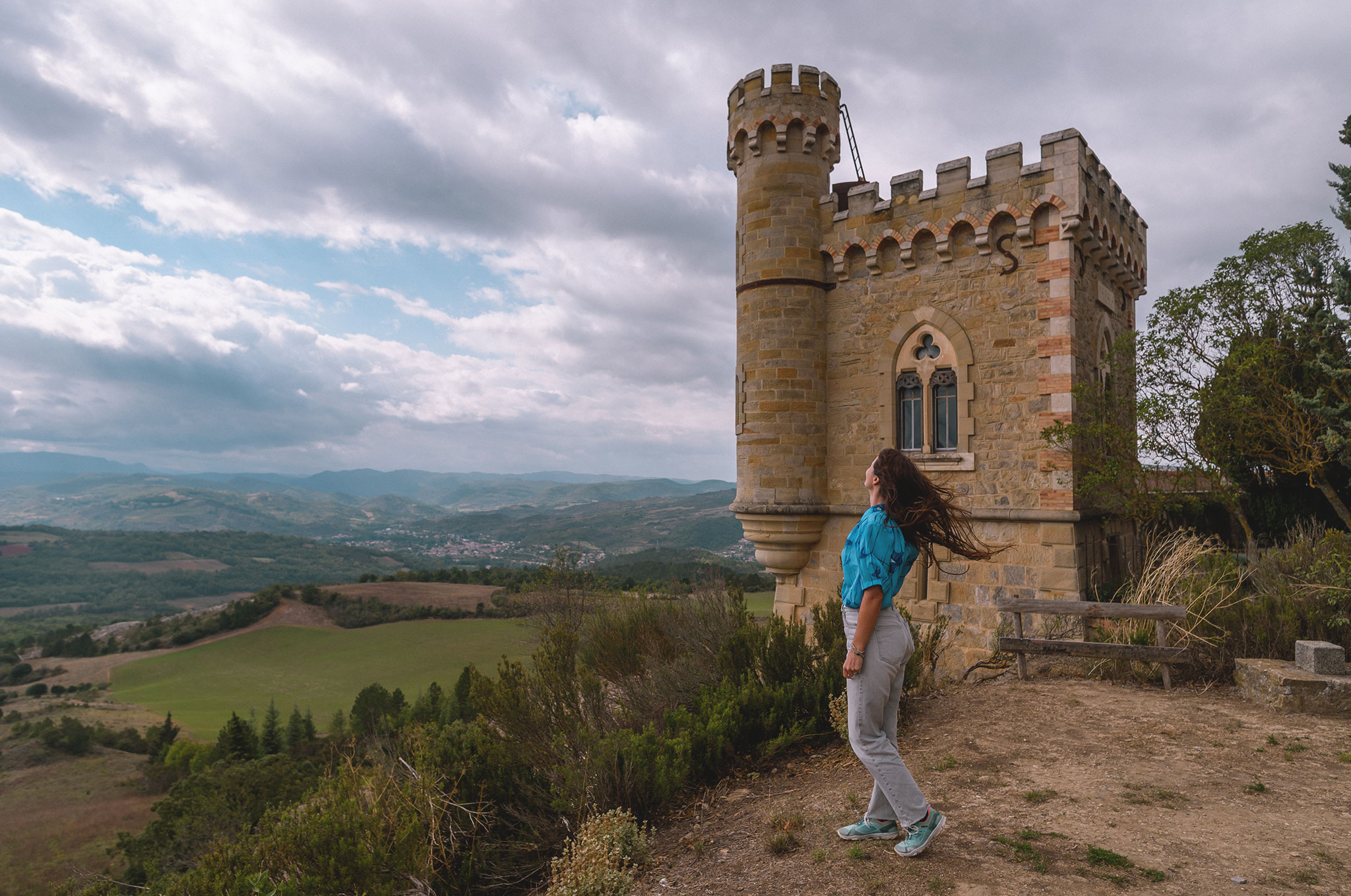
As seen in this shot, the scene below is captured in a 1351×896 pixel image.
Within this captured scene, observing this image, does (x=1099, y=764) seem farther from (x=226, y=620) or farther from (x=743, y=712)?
(x=226, y=620)

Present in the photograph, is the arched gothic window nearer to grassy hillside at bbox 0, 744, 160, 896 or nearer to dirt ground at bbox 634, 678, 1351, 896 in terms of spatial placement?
dirt ground at bbox 634, 678, 1351, 896

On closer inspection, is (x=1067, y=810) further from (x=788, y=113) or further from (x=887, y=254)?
(x=788, y=113)

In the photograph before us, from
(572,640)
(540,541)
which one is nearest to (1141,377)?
(572,640)

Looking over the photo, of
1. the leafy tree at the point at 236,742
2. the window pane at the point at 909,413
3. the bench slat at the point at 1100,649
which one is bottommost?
the leafy tree at the point at 236,742

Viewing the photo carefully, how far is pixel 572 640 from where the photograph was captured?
6.19 metres

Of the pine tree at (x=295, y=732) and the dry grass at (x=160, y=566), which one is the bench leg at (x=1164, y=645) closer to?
the pine tree at (x=295, y=732)

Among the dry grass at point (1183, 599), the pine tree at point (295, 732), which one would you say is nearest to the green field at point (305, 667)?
the pine tree at point (295, 732)

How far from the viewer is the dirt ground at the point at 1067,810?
3.35 m

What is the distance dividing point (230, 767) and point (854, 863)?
1075 inches

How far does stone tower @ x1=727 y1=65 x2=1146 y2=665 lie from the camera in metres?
9.62

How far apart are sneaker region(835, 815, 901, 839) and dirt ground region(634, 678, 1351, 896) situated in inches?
2.5

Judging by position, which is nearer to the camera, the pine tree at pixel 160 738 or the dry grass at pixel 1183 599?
the dry grass at pixel 1183 599

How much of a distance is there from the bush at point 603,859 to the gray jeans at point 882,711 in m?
1.52

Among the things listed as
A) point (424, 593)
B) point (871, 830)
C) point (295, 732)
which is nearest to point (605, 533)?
point (424, 593)
